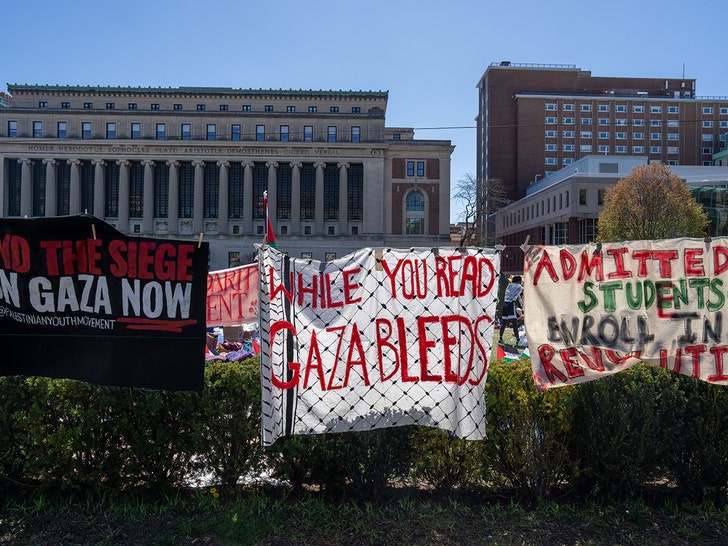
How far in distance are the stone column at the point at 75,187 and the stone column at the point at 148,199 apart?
807cm

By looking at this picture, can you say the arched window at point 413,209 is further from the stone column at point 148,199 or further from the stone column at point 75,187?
the stone column at point 75,187

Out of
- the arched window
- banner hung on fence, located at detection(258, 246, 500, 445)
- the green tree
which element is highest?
the arched window

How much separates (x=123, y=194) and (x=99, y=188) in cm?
308

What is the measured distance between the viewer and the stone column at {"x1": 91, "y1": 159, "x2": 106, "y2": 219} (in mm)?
69062

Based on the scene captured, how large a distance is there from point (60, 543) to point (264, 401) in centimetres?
170

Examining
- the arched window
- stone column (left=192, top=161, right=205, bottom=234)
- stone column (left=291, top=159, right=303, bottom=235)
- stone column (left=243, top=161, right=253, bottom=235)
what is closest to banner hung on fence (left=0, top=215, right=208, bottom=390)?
stone column (left=243, top=161, right=253, bottom=235)

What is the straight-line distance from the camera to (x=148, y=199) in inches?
2751

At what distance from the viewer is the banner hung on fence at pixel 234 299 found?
1016cm

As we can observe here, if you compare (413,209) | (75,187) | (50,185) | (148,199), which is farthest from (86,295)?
(50,185)

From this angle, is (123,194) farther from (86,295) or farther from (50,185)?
(86,295)

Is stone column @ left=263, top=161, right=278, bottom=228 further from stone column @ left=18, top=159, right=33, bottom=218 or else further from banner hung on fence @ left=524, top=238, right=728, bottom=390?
banner hung on fence @ left=524, top=238, right=728, bottom=390

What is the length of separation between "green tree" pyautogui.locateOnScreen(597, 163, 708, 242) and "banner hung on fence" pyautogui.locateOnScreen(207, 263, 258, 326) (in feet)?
128

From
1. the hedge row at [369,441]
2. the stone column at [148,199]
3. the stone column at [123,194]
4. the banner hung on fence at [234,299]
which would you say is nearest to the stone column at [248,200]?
the stone column at [148,199]

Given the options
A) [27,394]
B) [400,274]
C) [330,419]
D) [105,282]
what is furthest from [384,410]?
[27,394]
